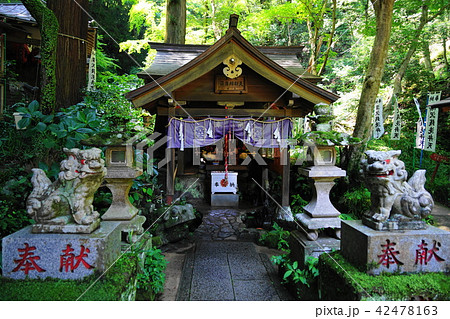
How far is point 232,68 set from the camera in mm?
7469

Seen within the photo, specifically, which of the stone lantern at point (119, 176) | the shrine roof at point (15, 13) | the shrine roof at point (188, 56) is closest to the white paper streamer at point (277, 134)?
the shrine roof at point (188, 56)

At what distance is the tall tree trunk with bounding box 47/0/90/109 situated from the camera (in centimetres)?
710

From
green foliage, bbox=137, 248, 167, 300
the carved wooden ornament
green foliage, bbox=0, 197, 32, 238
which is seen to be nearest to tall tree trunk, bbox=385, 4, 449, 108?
the carved wooden ornament

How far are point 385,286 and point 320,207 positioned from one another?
2.21 metres

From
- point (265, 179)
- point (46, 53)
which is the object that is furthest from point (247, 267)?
point (46, 53)

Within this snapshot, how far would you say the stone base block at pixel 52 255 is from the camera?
2830mm

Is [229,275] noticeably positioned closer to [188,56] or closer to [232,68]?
[232,68]

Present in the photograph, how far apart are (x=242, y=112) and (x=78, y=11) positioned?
553 cm

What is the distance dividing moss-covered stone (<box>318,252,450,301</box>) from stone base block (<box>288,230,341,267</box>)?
1.12m

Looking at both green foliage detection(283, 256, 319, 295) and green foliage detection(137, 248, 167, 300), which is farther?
green foliage detection(137, 248, 167, 300)

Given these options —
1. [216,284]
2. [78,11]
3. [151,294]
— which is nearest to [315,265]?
[216,284]

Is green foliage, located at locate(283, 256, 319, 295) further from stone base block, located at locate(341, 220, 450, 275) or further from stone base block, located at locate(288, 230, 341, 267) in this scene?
stone base block, located at locate(341, 220, 450, 275)

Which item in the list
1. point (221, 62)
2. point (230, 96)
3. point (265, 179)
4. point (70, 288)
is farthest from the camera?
point (265, 179)

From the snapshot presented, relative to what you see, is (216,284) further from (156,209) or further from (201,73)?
(201,73)
